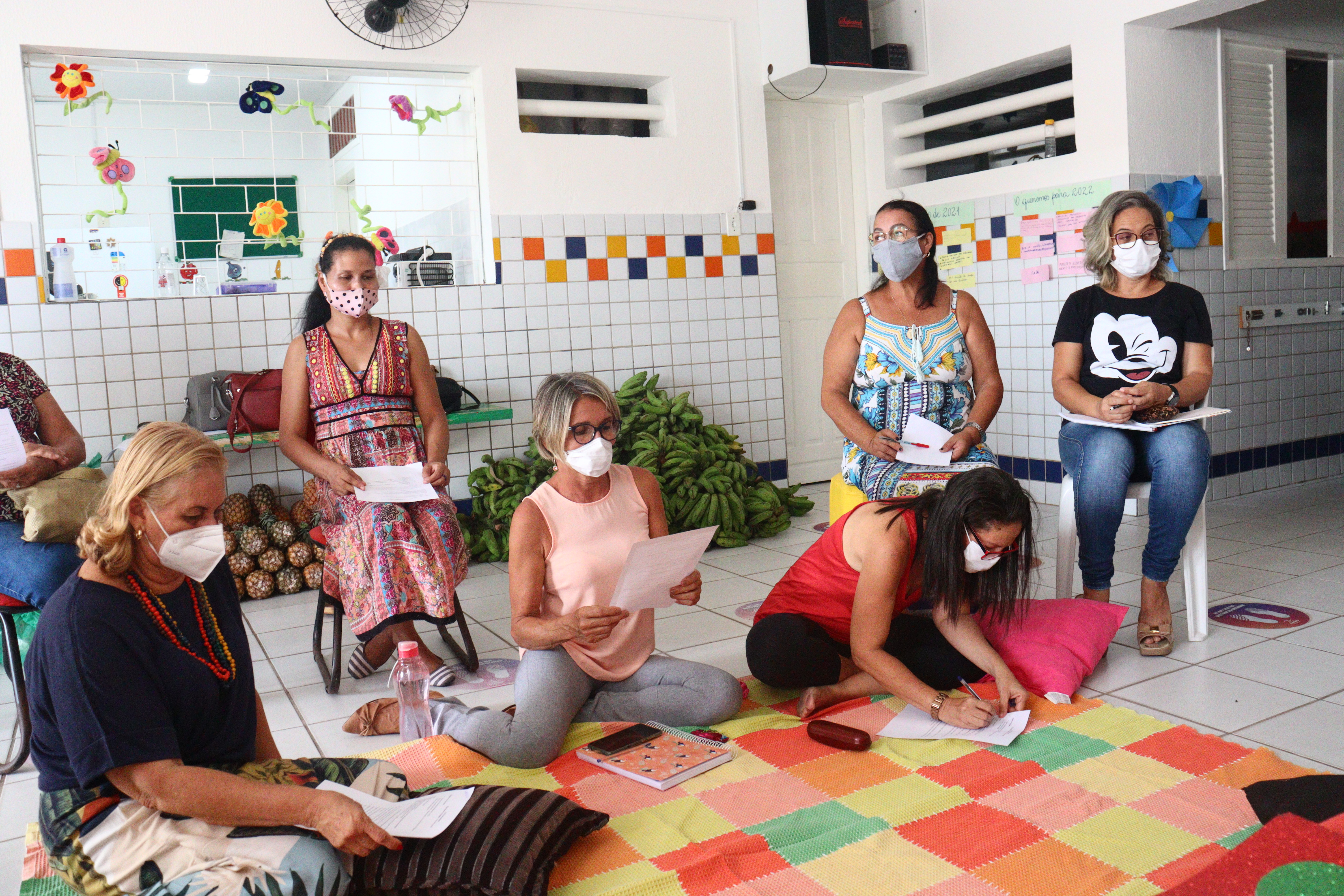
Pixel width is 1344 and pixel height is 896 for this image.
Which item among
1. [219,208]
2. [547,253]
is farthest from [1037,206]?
[219,208]

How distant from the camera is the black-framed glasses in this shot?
7.93 feet

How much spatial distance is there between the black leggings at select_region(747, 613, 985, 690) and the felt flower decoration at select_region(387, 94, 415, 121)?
10.3ft

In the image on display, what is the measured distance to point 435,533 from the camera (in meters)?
3.14

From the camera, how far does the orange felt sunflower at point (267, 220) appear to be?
451 centimetres

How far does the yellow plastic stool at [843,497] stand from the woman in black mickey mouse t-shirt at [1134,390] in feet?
2.13

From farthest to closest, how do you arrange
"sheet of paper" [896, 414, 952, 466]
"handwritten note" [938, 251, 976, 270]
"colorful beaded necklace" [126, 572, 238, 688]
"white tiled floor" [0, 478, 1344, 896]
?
"handwritten note" [938, 251, 976, 270], "sheet of paper" [896, 414, 952, 466], "white tiled floor" [0, 478, 1344, 896], "colorful beaded necklace" [126, 572, 238, 688]

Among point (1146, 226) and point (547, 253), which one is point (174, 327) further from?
point (1146, 226)

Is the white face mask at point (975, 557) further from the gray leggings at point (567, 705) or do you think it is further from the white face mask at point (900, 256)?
the white face mask at point (900, 256)

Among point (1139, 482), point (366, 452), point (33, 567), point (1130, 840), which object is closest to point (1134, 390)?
point (1139, 482)

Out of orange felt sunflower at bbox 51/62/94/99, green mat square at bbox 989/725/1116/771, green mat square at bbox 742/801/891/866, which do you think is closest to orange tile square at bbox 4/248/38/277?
orange felt sunflower at bbox 51/62/94/99

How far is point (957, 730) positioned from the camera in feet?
7.82

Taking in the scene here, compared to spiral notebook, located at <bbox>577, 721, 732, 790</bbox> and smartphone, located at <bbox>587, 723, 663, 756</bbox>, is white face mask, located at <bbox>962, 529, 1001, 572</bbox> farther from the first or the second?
smartphone, located at <bbox>587, 723, 663, 756</bbox>

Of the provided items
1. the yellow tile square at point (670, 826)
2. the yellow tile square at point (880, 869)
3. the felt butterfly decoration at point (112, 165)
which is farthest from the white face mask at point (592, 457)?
the felt butterfly decoration at point (112, 165)

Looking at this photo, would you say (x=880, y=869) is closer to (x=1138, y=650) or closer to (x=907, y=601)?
(x=907, y=601)
